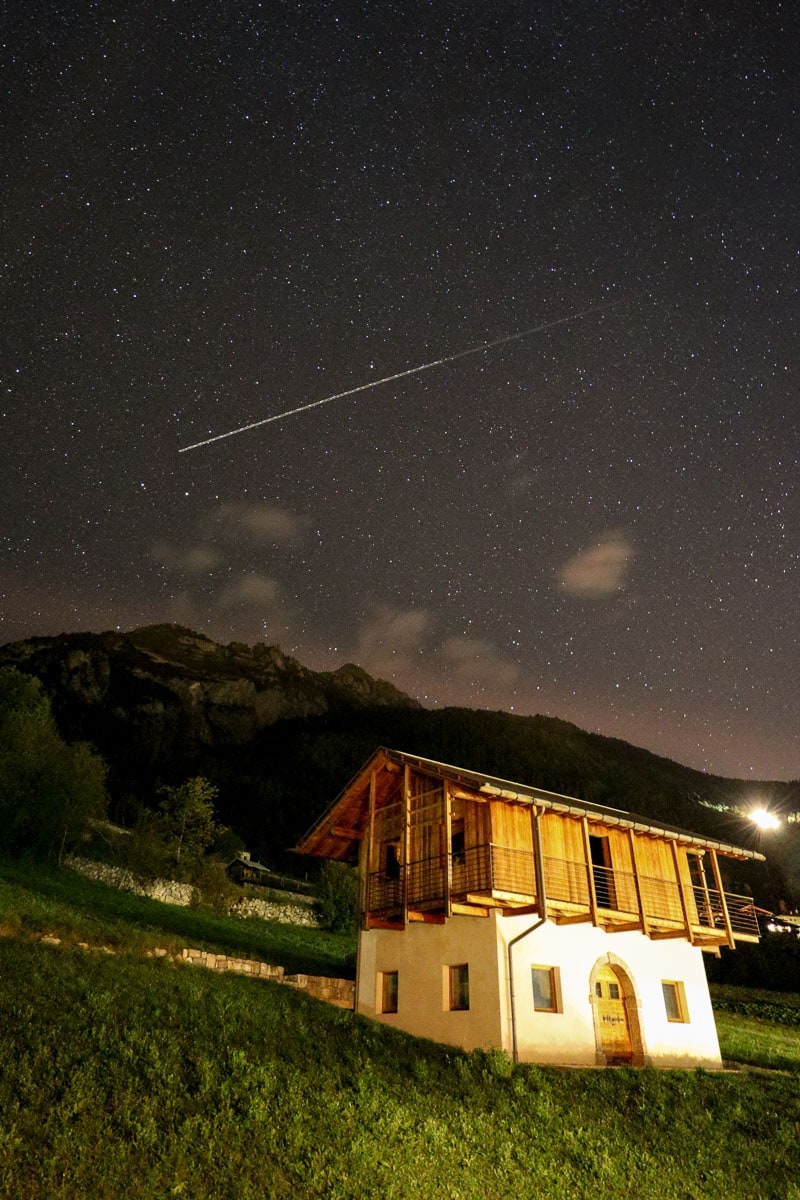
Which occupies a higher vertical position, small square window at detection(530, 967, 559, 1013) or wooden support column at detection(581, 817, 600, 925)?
wooden support column at detection(581, 817, 600, 925)

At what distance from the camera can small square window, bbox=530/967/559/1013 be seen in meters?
20.1

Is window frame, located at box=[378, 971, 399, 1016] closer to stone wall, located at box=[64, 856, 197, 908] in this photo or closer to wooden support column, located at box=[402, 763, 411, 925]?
wooden support column, located at box=[402, 763, 411, 925]

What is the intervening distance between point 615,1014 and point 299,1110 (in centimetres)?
1271

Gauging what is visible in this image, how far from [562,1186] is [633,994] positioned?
34.5 feet

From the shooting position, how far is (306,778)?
116750 mm

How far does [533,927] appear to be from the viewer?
20.0 metres

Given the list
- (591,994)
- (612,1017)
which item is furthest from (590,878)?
(612,1017)

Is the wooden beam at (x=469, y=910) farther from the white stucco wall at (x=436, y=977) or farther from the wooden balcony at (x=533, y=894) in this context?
the white stucco wall at (x=436, y=977)

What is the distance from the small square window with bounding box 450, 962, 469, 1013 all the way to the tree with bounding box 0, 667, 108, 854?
24.6m

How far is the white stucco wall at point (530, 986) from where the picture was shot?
1942 cm

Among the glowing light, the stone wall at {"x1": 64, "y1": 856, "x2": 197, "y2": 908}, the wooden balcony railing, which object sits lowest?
the wooden balcony railing

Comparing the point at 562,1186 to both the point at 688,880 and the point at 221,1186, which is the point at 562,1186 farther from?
the point at 688,880

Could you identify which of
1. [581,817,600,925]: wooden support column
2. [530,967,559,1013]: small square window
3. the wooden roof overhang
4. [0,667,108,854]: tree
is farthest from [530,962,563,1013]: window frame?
[0,667,108,854]: tree

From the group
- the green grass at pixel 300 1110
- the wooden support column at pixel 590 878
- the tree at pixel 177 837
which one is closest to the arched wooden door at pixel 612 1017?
the green grass at pixel 300 1110
